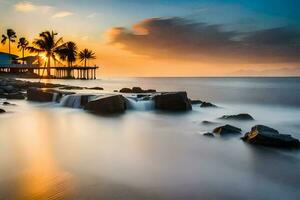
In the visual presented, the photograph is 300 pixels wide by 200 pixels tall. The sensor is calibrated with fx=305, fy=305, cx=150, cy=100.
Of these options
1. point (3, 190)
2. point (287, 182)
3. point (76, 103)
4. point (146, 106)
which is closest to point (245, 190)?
point (287, 182)

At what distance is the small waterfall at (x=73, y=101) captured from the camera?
1943 cm

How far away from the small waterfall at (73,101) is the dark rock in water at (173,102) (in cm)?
466

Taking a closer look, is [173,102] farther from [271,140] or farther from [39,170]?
[39,170]

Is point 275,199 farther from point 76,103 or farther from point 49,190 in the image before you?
point 76,103

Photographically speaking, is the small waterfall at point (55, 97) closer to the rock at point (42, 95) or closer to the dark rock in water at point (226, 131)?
the rock at point (42, 95)

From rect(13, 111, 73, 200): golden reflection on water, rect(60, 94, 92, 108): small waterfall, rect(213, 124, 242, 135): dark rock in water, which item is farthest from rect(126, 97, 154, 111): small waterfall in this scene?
rect(213, 124, 242, 135): dark rock in water

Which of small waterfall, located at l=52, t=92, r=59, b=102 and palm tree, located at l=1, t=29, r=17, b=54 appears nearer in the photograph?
small waterfall, located at l=52, t=92, r=59, b=102

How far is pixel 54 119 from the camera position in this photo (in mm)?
15094

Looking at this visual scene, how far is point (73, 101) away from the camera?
20.1m

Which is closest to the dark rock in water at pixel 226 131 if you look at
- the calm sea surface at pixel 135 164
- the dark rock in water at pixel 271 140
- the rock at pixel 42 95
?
the calm sea surface at pixel 135 164

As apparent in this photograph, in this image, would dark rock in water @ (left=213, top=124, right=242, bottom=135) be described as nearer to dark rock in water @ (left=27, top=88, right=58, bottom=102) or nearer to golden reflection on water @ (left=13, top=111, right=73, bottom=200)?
golden reflection on water @ (left=13, top=111, right=73, bottom=200)

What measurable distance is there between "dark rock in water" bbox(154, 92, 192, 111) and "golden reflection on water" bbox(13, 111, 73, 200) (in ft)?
26.9

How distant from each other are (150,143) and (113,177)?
398 cm

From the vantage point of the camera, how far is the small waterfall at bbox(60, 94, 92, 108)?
1943 centimetres
